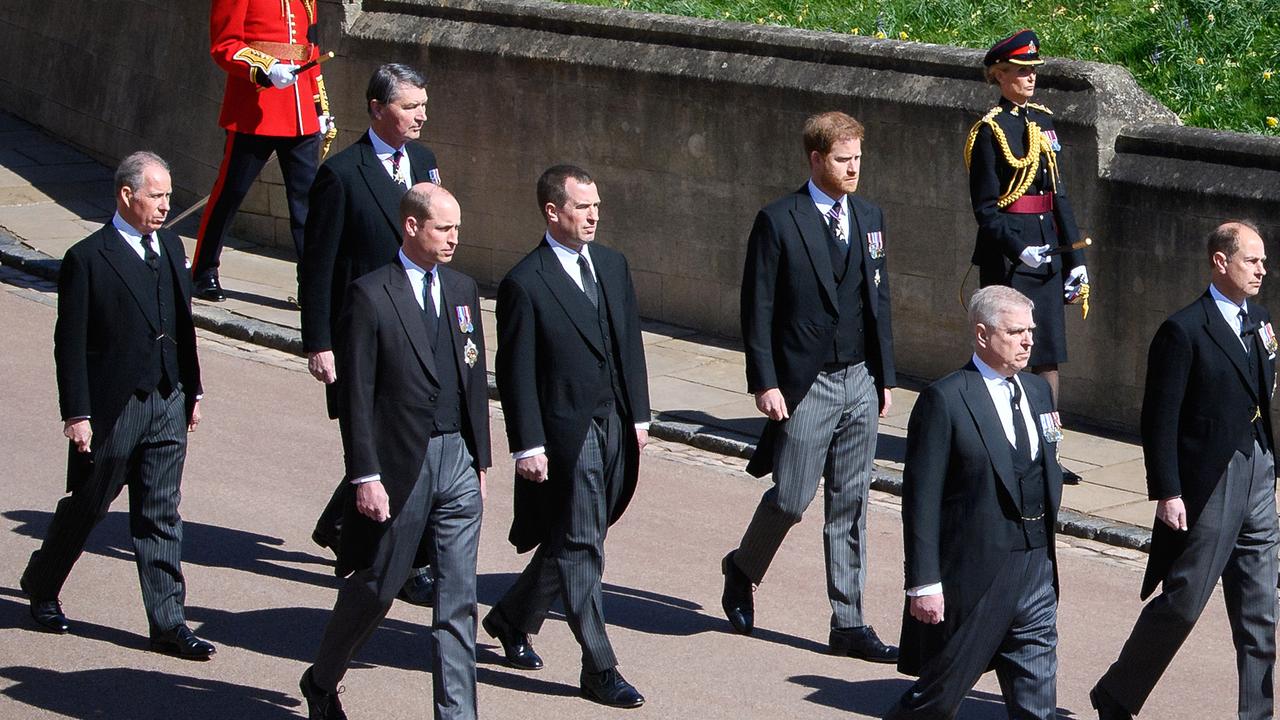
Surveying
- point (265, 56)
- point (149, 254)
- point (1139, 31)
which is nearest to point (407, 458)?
point (149, 254)

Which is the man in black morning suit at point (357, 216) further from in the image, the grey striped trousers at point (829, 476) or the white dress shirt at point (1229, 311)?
the white dress shirt at point (1229, 311)

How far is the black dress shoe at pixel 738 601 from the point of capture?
7867 millimetres

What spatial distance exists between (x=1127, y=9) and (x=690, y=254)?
2.98 meters

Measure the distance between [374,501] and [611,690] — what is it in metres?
1.18

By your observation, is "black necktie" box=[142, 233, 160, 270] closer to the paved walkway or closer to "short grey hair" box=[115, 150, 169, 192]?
"short grey hair" box=[115, 150, 169, 192]

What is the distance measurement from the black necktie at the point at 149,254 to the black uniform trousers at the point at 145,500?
47cm

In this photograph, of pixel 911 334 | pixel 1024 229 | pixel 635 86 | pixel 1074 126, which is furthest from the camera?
pixel 635 86

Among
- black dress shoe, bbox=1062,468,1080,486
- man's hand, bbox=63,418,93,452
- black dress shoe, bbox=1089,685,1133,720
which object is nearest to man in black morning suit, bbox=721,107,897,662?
black dress shoe, bbox=1089,685,1133,720

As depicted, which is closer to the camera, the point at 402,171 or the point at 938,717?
the point at 938,717

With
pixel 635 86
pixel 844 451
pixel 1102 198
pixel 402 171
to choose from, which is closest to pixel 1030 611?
pixel 844 451

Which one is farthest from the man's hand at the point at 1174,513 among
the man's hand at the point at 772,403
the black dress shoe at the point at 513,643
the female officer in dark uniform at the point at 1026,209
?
the female officer in dark uniform at the point at 1026,209

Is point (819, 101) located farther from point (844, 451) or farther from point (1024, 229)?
point (844, 451)

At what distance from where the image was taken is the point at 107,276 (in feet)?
24.6

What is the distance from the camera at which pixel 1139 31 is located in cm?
1188
